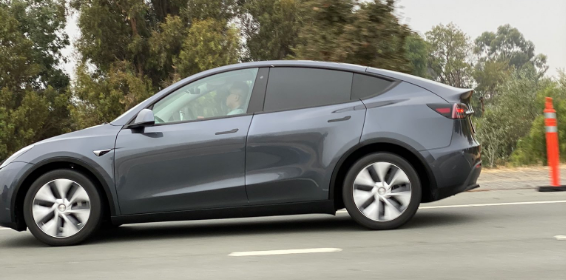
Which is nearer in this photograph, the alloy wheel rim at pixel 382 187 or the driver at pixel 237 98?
the alloy wheel rim at pixel 382 187

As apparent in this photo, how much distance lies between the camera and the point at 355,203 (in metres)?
7.41

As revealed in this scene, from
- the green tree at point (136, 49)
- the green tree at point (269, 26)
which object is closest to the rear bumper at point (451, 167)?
the green tree at point (136, 49)

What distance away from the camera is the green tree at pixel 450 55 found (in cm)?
10588

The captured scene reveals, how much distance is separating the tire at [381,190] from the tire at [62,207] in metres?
2.17

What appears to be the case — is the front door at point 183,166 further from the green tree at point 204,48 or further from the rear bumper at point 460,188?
the green tree at point 204,48

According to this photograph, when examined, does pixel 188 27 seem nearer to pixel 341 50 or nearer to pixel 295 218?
pixel 341 50

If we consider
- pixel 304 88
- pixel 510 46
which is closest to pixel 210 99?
pixel 304 88

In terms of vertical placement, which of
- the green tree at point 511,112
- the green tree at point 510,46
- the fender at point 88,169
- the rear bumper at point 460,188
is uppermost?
the green tree at point 510,46

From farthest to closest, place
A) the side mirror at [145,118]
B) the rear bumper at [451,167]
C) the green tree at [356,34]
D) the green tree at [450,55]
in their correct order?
1. the green tree at [450,55]
2. the green tree at [356,34]
3. the rear bumper at [451,167]
4. the side mirror at [145,118]

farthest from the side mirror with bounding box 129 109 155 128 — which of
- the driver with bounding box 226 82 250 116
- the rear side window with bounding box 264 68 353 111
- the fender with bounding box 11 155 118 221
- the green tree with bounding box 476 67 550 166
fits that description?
the green tree with bounding box 476 67 550 166

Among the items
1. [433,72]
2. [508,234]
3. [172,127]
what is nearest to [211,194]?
[172,127]

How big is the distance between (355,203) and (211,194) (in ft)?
4.05

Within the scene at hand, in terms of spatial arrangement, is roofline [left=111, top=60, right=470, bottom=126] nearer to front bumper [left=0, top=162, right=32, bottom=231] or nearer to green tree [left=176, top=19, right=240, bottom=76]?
front bumper [left=0, top=162, right=32, bottom=231]

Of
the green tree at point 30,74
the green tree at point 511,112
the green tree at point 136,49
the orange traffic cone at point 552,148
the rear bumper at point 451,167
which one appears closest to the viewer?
the rear bumper at point 451,167
